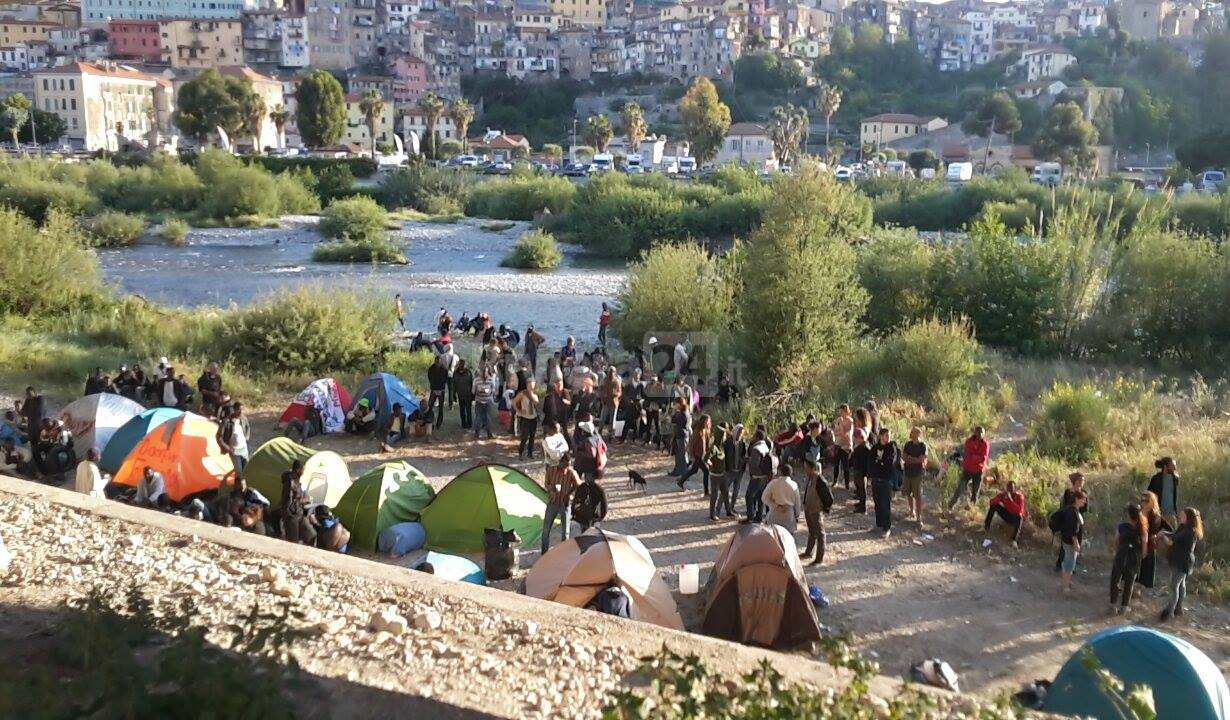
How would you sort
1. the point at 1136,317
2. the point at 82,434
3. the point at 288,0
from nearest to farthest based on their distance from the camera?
the point at 82,434 → the point at 1136,317 → the point at 288,0

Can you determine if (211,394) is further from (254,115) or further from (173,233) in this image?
(254,115)

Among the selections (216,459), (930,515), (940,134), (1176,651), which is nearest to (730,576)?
(1176,651)

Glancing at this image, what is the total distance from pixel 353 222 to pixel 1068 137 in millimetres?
50219

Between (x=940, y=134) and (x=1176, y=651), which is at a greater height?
(x=940, y=134)

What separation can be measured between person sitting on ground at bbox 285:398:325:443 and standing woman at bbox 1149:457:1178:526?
10.8 meters

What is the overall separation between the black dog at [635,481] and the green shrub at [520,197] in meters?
43.5

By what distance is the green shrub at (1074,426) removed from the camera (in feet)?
44.4

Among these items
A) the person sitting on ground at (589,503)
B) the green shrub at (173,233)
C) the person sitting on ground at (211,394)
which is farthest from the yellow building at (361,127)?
the person sitting on ground at (589,503)

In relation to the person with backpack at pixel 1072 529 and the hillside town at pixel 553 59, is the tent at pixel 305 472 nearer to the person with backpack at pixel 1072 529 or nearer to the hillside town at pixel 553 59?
the person with backpack at pixel 1072 529

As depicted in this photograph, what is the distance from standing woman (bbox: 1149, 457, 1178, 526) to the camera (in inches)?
375

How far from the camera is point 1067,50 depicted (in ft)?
330

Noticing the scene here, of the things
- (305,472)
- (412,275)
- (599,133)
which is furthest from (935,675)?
(599,133)

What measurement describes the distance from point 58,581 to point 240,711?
370 centimetres

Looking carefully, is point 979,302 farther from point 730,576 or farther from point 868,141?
point 868,141
